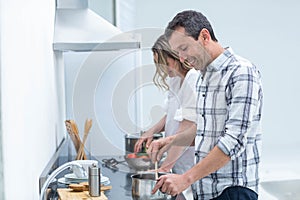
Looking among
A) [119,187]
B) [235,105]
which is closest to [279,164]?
[119,187]

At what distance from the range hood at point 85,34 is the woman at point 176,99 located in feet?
0.76

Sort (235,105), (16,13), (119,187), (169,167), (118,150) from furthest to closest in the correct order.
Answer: (118,150), (169,167), (119,187), (235,105), (16,13)

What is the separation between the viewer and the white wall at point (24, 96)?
103 cm

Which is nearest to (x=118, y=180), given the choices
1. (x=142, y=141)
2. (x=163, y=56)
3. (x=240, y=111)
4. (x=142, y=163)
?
(x=142, y=163)

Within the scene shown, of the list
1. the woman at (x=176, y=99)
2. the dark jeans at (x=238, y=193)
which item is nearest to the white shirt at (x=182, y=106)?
the woman at (x=176, y=99)

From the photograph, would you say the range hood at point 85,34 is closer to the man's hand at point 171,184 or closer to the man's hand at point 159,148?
the man's hand at point 159,148

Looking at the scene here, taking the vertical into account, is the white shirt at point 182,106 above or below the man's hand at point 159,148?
above

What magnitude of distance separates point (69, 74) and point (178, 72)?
0.92m

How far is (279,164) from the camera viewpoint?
309 centimetres

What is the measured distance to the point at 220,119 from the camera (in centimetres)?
156

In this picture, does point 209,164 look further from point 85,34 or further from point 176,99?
point 85,34

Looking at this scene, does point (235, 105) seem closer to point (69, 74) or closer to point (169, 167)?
point (169, 167)

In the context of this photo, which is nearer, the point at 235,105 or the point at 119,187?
the point at 235,105

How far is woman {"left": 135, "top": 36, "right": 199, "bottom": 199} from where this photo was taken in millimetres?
1979
